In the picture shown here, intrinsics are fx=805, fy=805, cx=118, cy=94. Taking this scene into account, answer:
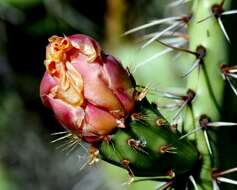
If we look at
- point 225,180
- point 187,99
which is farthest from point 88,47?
point 225,180

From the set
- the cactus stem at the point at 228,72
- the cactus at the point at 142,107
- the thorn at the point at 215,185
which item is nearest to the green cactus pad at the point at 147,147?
the cactus at the point at 142,107

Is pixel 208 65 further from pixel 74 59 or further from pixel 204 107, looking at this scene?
pixel 74 59

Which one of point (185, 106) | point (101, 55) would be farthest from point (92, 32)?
point (101, 55)

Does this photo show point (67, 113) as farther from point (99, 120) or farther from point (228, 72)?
point (228, 72)

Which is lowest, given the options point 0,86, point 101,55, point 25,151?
point 25,151

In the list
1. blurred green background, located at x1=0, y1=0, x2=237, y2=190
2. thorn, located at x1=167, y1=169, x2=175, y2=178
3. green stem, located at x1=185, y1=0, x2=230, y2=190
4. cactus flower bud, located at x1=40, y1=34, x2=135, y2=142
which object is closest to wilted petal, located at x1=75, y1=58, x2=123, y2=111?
cactus flower bud, located at x1=40, y1=34, x2=135, y2=142
